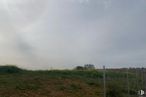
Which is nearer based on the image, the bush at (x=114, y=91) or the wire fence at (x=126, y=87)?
the bush at (x=114, y=91)

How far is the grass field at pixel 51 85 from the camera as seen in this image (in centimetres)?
2184

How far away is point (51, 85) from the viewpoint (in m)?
23.9

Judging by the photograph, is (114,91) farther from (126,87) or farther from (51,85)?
(51,85)

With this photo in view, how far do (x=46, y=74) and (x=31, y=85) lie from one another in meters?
5.39

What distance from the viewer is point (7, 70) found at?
28.4 meters

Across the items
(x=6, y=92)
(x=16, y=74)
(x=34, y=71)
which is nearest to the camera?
(x=6, y=92)

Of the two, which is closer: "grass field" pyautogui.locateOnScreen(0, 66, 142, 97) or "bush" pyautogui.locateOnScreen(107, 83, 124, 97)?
"bush" pyautogui.locateOnScreen(107, 83, 124, 97)

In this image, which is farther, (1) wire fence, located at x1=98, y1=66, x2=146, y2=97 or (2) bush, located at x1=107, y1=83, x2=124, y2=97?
(1) wire fence, located at x1=98, y1=66, x2=146, y2=97

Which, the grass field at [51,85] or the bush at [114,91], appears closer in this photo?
the bush at [114,91]

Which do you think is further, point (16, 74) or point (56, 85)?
point (16, 74)

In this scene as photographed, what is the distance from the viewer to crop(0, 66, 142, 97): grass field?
2184 centimetres

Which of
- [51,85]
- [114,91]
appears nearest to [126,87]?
[114,91]

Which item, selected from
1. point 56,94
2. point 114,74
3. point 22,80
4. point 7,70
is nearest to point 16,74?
point 7,70

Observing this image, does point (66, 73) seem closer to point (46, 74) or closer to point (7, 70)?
point (46, 74)
